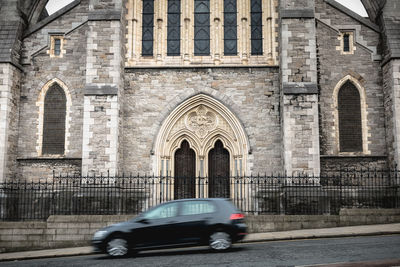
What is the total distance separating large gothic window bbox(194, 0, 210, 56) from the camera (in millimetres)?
19094

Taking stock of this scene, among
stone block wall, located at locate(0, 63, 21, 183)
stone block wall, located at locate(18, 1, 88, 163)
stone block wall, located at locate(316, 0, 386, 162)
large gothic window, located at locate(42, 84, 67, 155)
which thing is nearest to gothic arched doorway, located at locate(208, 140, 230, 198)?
stone block wall, located at locate(316, 0, 386, 162)

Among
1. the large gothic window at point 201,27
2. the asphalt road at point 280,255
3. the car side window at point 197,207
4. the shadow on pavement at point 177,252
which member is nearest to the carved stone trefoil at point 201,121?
the large gothic window at point 201,27

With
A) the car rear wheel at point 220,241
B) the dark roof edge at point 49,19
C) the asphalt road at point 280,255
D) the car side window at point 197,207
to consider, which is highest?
the dark roof edge at point 49,19

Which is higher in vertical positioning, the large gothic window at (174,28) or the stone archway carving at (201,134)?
the large gothic window at (174,28)

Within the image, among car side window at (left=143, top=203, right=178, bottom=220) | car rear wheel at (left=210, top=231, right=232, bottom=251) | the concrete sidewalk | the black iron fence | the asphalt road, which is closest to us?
the asphalt road

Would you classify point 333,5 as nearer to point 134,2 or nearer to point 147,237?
point 134,2

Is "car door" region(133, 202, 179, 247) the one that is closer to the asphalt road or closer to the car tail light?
the asphalt road

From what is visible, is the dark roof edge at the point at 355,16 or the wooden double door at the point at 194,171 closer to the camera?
the wooden double door at the point at 194,171

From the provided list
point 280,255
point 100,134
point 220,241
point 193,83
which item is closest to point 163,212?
point 220,241

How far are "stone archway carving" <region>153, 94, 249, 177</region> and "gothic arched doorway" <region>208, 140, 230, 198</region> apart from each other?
0.25m

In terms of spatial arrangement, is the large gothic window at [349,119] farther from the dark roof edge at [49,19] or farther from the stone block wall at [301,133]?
the dark roof edge at [49,19]

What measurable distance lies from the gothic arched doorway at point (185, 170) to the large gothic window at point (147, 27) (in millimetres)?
4087

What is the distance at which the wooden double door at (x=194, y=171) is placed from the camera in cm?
1828

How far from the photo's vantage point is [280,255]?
29.5 feet
